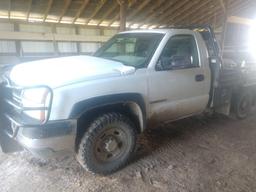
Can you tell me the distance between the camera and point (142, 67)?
3301mm

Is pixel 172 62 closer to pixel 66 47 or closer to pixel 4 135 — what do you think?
pixel 4 135

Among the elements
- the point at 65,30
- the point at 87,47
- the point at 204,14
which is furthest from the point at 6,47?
the point at 204,14

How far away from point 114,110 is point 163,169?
108 centimetres

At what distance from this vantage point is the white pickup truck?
261 cm

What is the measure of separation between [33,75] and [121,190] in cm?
174

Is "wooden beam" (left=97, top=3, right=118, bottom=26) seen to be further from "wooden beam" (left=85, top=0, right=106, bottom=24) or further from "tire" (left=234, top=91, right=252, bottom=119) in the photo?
"tire" (left=234, top=91, right=252, bottom=119)

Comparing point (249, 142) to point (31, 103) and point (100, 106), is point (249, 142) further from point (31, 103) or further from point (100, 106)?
point (31, 103)

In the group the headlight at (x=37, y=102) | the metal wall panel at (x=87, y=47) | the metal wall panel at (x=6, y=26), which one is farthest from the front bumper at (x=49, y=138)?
the metal wall panel at (x=87, y=47)

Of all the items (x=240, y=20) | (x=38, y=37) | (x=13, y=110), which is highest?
(x=240, y=20)

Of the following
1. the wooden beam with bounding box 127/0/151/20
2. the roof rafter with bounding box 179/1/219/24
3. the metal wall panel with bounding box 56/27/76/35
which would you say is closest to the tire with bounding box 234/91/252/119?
the wooden beam with bounding box 127/0/151/20

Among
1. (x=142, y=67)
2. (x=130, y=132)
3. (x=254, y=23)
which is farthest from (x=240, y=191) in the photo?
(x=254, y=23)

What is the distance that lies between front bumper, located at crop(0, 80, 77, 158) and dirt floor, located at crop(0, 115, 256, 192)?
0.53m

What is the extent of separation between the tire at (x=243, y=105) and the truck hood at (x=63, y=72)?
122 inches

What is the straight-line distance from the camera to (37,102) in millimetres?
2572
